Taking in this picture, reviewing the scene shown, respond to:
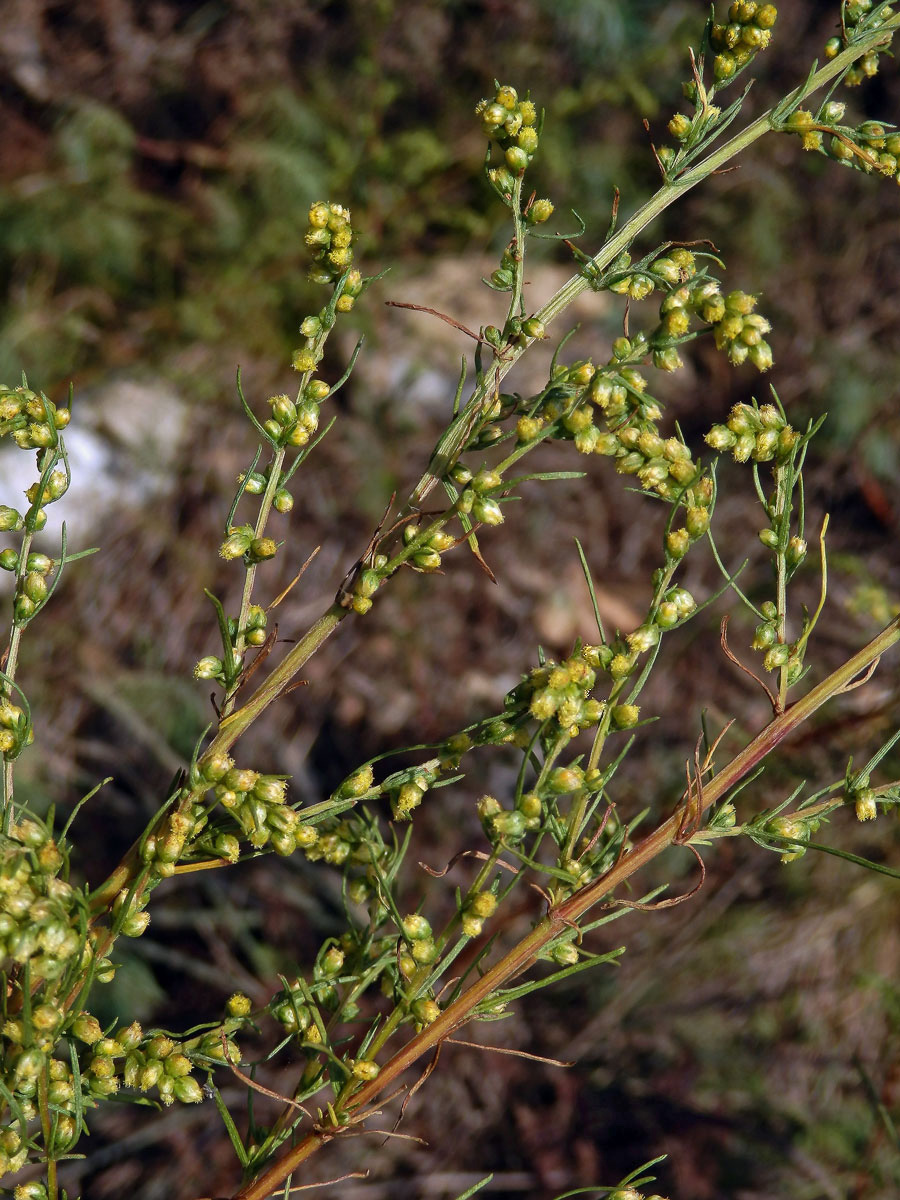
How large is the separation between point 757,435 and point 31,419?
1008 millimetres

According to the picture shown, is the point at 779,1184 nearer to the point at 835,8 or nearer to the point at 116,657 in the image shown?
the point at 116,657

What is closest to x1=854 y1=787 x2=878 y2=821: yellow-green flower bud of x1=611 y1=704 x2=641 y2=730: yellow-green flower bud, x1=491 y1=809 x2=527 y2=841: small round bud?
x1=611 y1=704 x2=641 y2=730: yellow-green flower bud

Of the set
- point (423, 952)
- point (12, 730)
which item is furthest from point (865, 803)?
point (12, 730)

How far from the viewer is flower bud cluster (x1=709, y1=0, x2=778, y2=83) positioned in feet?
4.30

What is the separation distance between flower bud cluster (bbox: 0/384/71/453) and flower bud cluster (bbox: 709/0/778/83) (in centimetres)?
101

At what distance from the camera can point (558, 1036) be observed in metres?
3.57

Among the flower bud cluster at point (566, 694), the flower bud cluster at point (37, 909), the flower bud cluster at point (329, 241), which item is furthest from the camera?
the flower bud cluster at point (329, 241)

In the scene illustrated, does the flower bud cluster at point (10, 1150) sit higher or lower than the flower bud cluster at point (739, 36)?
lower

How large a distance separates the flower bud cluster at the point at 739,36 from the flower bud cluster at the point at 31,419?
3.32 ft

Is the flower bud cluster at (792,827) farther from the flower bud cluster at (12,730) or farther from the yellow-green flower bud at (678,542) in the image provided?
the flower bud cluster at (12,730)

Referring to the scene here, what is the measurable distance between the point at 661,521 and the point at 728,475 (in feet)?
1.54

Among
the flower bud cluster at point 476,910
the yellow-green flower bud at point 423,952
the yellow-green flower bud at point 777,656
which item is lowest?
the yellow-green flower bud at point 423,952

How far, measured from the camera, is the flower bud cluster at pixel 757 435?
4.23 feet

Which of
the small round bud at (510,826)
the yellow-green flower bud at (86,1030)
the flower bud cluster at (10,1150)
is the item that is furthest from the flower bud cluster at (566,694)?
the flower bud cluster at (10,1150)
